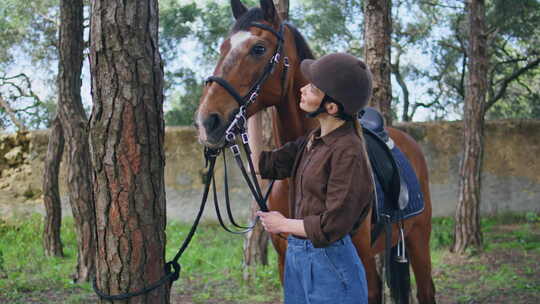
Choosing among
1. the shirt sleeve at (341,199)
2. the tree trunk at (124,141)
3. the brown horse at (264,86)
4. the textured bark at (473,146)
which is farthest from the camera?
the textured bark at (473,146)

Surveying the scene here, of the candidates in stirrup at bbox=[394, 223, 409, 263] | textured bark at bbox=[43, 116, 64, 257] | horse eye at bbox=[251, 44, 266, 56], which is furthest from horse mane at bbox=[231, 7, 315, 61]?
textured bark at bbox=[43, 116, 64, 257]

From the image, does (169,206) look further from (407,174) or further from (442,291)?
(407,174)

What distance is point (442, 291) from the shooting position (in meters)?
5.43

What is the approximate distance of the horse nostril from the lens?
6.95ft

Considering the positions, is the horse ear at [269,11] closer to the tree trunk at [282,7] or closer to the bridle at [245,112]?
the bridle at [245,112]

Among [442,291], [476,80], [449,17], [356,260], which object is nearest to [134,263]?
[356,260]

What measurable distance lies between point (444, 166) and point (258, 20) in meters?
7.67

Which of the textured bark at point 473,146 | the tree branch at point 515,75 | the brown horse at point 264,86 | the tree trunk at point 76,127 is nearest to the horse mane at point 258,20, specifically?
the brown horse at point 264,86

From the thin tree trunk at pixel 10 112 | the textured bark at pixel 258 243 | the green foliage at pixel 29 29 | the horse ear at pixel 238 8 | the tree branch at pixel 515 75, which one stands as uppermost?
the green foliage at pixel 29 29

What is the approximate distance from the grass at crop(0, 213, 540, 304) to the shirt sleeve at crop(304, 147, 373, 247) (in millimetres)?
3444

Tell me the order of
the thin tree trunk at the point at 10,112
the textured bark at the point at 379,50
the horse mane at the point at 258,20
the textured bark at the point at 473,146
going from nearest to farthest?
the horse mane at the point at 258,20 < the textured bark at the point at 379,50 < the textured bark at the point at 473,146 < the thin tree trunk at the point at 10,112

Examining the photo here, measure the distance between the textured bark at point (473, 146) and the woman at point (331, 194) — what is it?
18.5 ft

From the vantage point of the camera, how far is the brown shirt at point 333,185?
1777 millimetres

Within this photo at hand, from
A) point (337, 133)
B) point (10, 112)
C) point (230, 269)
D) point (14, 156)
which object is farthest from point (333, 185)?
point (10, 112)
